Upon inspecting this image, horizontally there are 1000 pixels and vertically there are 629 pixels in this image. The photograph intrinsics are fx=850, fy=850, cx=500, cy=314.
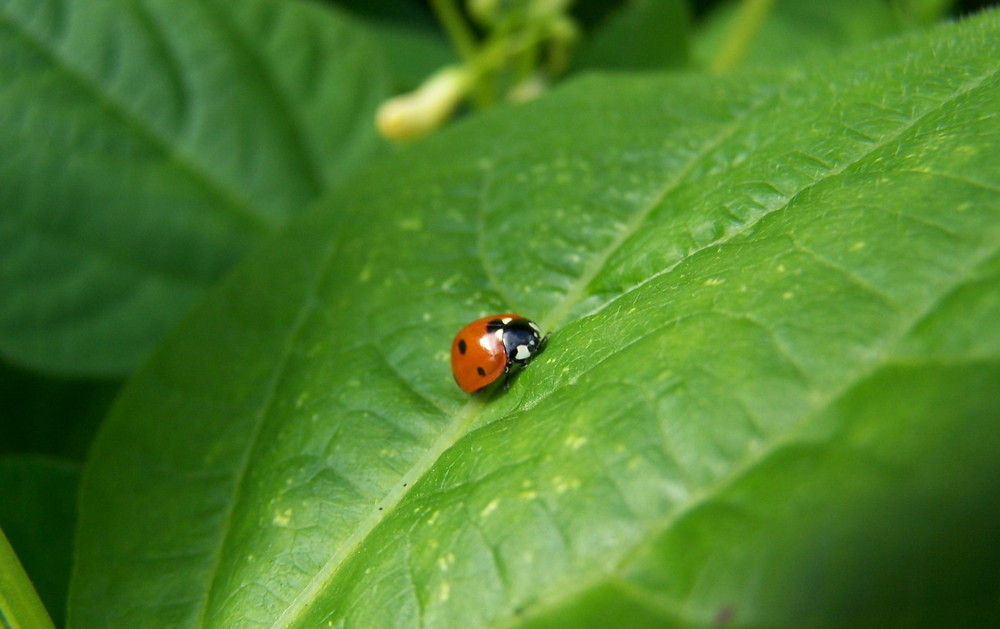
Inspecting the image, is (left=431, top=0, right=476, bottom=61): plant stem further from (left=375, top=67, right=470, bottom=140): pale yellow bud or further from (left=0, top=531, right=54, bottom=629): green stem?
(left=0, top=531, right=54, bottom=629): green stem

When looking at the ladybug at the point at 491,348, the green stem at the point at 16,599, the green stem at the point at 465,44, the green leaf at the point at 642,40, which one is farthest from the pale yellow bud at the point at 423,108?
the green stem at the point at 16,599

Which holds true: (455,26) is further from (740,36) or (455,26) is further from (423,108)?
(740,36)

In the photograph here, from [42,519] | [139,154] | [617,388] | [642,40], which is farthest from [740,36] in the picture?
[42,519]

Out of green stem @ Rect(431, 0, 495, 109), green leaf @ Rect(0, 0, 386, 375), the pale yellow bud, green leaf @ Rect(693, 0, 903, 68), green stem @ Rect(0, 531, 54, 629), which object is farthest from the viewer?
green leaf @ Rect(693, 0, 903, 68)

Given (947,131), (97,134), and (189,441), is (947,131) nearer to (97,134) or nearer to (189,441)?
(189,441)

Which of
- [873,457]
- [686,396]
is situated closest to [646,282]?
[686,396]

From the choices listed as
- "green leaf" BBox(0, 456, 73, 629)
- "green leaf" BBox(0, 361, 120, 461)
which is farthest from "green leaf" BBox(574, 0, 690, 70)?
"green leaf" BBox(0, 456, 73, 629)
